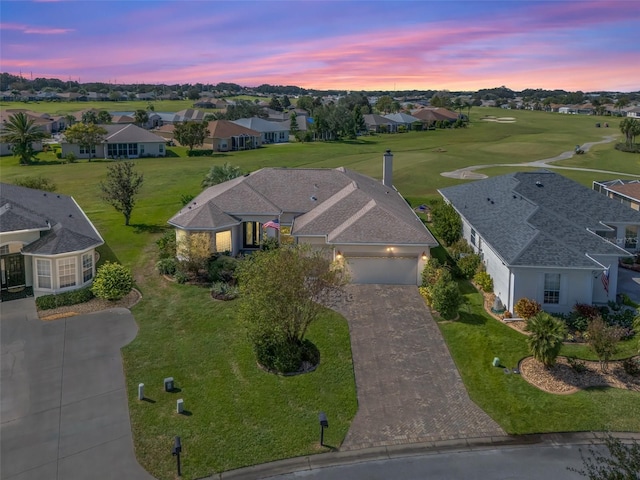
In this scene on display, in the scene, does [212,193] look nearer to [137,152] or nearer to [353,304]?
[353,304]

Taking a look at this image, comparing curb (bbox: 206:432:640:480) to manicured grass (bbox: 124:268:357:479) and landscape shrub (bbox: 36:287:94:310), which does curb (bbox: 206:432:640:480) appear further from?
landscape shrub (bbox: 36:287:94:310)

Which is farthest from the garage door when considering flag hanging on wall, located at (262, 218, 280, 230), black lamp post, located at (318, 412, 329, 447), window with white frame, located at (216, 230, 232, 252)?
black lamp post, located at (318, 412, 329, 447)

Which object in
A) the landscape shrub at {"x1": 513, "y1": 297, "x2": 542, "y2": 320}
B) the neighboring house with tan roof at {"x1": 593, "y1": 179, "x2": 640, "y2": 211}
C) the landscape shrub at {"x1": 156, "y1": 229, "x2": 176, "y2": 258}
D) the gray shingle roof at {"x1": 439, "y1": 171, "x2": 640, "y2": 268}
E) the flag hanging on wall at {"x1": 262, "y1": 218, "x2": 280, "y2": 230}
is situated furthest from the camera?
the neighboring house with tan roof at {"x1": 593, "y1": 179, "x2": 640, "y2": 211}

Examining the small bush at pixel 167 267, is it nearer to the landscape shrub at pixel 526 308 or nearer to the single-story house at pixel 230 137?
the landscape shrub at pixel 526 308

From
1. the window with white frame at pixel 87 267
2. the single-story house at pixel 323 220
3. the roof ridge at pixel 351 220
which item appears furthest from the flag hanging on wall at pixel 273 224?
the window with white frame at pixel 87 267

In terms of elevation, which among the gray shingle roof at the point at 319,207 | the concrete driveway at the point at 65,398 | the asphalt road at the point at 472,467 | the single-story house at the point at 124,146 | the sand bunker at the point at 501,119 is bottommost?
the asphalt road at the point at 472,467
